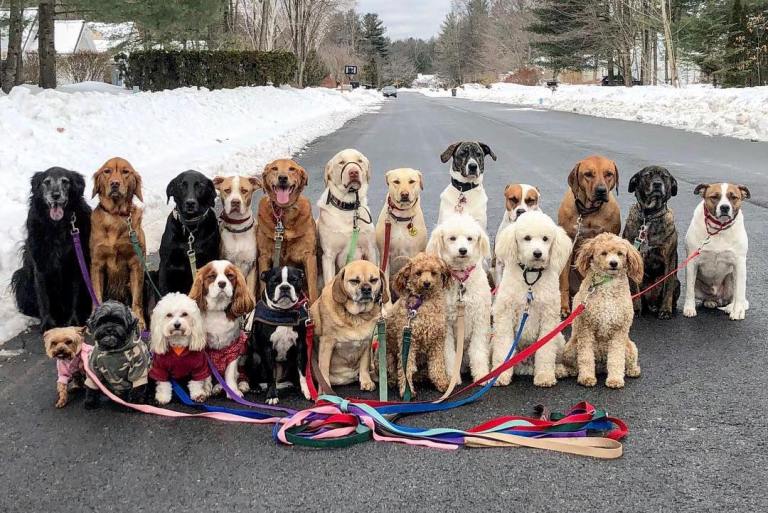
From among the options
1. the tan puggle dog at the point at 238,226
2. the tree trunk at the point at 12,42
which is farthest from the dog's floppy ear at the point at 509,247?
the tree trunk at the point at 12,42

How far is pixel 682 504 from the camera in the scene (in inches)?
130

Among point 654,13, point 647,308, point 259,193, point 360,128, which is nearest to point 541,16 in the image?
point 654,13

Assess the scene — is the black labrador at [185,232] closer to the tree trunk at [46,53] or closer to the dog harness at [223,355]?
the dog harness at [223,355]

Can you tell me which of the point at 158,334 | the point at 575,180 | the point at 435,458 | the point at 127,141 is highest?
the point at 127,141

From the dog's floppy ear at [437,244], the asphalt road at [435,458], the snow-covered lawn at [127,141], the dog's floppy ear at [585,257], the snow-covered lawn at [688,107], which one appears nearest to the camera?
the asphalt road at [435,458]

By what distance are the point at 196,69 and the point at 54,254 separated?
26.8m

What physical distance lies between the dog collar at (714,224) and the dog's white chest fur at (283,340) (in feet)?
12.8

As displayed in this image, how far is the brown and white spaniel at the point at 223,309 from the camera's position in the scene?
4.75 m

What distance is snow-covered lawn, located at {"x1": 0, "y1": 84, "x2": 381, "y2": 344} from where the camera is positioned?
9148mm

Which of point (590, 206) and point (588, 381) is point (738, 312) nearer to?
point (590, 206)

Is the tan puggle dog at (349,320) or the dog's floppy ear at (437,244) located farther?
the dog's floppy ear at (437,244)

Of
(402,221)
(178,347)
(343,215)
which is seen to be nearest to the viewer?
(178,347)

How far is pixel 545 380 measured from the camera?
16.0 ft

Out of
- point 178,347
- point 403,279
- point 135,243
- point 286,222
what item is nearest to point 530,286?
point 403,279
